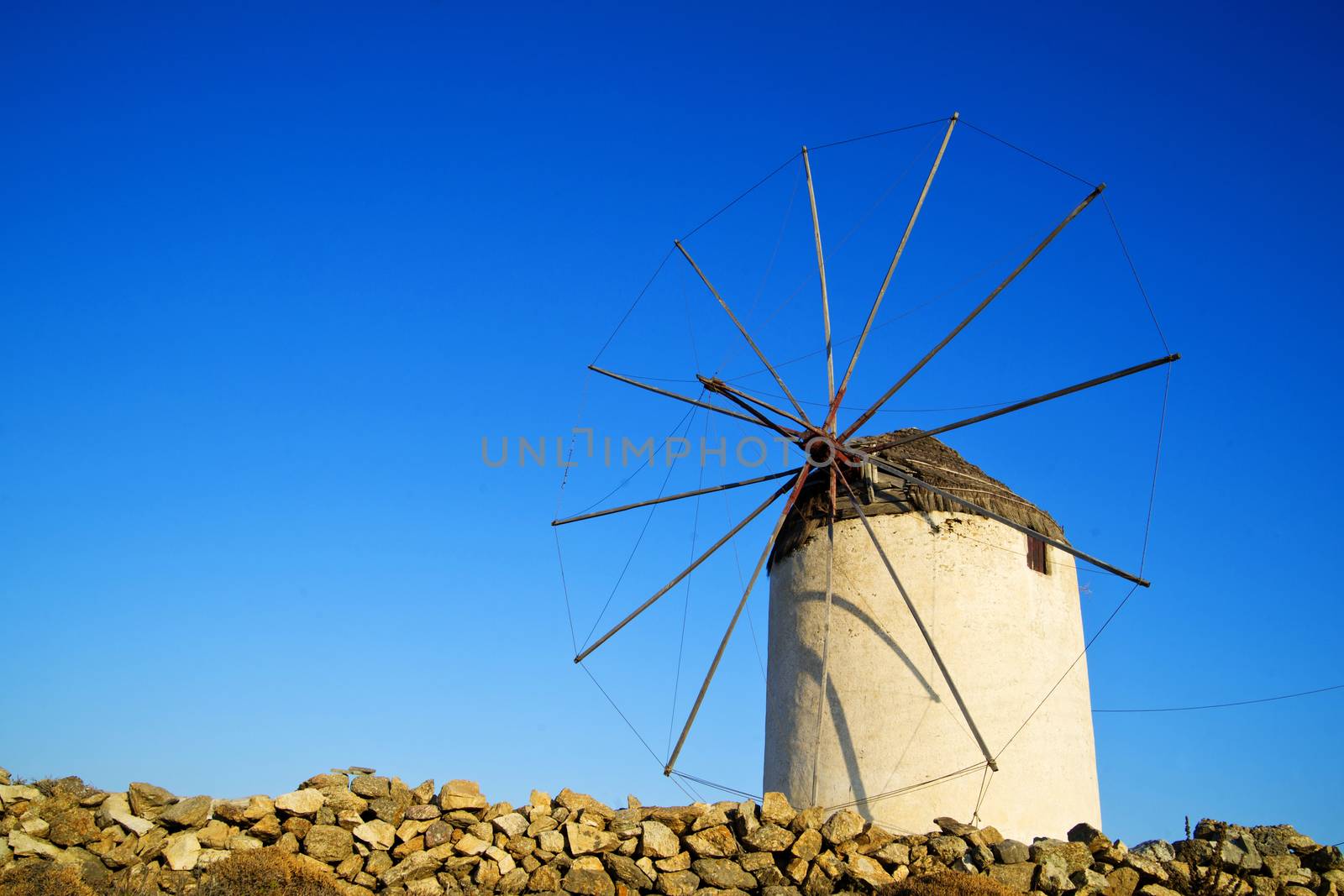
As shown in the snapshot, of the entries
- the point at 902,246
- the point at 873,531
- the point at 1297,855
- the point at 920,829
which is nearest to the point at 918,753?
the point at 920,829

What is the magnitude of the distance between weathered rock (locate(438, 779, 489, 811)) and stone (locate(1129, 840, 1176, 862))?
5927 mm

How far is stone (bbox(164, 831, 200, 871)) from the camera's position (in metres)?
9.53

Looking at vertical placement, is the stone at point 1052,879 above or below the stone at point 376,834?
above

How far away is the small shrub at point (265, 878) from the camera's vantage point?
29.9ft

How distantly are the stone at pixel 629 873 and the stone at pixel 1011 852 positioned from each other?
3060 mm

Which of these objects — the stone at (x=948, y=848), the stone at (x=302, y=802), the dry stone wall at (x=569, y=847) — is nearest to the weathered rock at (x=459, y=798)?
the dry stone wall at (x=569, y=847)

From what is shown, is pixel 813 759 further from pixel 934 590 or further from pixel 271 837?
pixel 271 837

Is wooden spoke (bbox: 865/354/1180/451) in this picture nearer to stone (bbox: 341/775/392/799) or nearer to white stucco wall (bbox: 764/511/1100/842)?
white stucco wall (bbox: 764/511/1100/842)

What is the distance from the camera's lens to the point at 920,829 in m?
10.8

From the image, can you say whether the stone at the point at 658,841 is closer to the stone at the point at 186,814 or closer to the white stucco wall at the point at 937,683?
the white stucco wall at the point at 937,683

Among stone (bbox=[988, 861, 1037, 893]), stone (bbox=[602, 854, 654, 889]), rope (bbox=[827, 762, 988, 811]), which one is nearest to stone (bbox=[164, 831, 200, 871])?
stone (bbox=[602, 854, 654, 889])

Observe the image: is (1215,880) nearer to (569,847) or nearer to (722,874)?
(722,874)

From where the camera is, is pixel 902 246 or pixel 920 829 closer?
pixel 920 829

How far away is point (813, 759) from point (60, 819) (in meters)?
7.08
